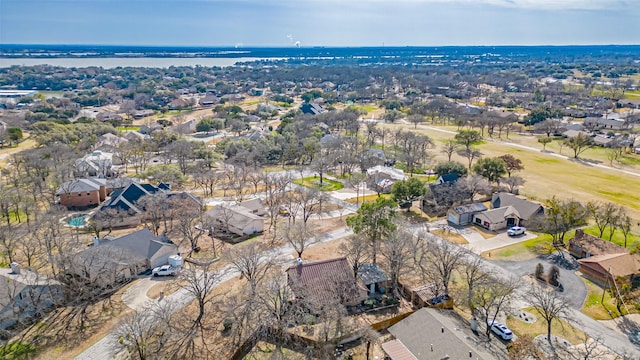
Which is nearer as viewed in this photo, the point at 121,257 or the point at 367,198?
the point at 121,257

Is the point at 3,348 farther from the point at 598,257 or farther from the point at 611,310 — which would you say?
the point at 598,257

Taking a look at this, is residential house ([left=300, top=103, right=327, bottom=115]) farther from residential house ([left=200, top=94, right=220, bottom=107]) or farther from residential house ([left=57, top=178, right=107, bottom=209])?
residential house ([left=57, top=178, right=107, bottom=209])

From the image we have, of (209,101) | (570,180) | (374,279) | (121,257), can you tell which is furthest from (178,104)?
(374,279)

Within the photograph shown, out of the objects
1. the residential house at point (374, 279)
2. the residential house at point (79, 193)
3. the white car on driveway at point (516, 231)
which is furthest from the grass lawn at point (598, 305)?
the residential house at point (79, 193)

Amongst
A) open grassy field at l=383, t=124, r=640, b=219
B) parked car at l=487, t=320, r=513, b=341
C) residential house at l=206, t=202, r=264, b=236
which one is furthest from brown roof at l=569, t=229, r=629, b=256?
residential house at l=206, t=202, r=264, b=236

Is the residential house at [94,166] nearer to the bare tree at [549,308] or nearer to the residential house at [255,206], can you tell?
the residential house at [255,206]

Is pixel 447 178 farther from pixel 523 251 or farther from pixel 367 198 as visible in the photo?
pixel 523 251

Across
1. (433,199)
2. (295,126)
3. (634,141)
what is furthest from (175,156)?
(634,141)
